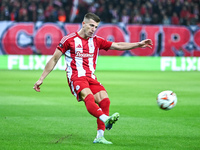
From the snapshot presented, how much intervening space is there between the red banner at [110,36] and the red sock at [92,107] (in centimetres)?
2378

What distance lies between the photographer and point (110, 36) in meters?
31.6

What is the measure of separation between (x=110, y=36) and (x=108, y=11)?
5.99ft

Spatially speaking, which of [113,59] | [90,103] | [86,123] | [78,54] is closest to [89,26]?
[78,54]

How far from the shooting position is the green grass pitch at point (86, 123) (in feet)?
23.3

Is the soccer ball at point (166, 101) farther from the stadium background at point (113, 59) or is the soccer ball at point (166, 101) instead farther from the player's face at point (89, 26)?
the stadium background at point (113, 59)

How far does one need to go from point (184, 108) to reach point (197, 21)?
22.3m

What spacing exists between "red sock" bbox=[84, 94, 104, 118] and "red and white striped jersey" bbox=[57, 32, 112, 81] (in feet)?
1.71

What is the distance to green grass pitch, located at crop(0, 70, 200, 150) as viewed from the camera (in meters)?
7.09

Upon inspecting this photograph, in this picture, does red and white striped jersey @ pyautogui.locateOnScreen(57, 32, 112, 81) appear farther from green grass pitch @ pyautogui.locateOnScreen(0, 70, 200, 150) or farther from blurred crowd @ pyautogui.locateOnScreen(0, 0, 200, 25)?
blurred crowd @ pyautogui.locateOnScreen(0, 0, 200, 25)

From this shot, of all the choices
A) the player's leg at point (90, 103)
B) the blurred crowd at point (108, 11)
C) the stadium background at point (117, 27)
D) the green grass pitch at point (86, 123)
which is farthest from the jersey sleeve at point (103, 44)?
the blurred crowd at point (108, 11)

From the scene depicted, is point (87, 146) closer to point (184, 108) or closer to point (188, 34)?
point (184, 108)

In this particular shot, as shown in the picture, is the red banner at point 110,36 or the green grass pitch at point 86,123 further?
the red banner at point 110,36

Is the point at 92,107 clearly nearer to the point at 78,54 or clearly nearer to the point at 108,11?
the point at 78,54

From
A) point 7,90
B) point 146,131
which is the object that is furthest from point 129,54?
point 146,131
